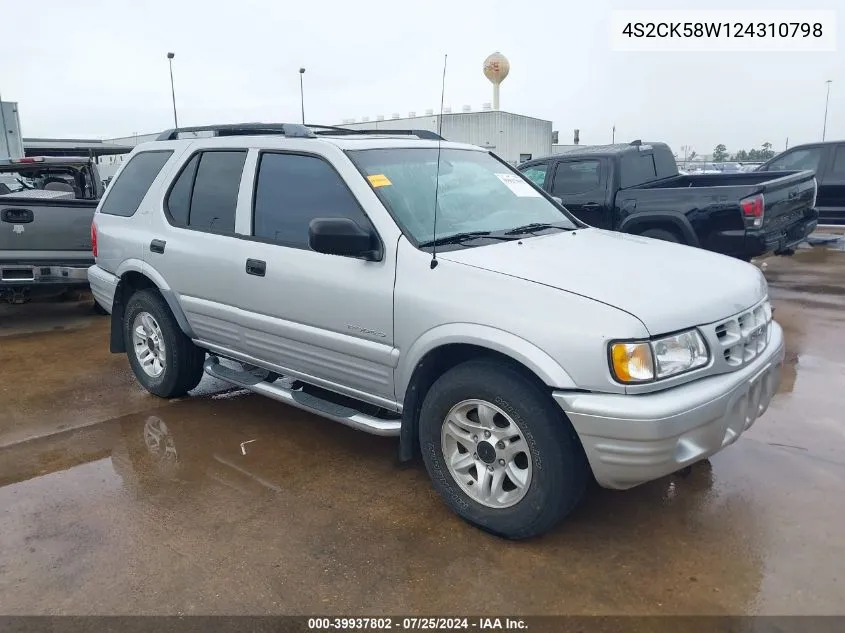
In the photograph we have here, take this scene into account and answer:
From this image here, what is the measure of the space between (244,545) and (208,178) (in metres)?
2.44

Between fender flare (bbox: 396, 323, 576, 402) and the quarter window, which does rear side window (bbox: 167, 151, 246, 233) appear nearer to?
fender flare (bbox: 396, 323, 576, 402)

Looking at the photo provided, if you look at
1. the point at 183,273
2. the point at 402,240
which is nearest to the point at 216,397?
the point at 183,273

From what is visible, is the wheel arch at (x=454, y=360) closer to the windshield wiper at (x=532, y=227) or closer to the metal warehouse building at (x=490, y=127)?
the windshield wiper at (x=532, y=227)

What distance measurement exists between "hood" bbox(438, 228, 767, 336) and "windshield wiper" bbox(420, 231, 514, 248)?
12cm

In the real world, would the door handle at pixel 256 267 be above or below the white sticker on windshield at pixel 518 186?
below

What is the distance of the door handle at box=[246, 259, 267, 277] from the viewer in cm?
389

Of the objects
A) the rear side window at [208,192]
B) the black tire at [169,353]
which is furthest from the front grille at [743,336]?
the black tire at [169,353]

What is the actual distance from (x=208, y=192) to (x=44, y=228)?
11.4ft

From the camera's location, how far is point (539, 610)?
2615 mm

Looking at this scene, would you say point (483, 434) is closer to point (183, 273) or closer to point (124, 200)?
point (183, 273)

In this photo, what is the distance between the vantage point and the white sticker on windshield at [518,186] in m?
4.17

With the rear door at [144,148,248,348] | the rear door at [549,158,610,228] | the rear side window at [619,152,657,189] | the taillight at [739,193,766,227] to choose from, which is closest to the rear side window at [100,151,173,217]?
the rear door at [144,148,248,348]

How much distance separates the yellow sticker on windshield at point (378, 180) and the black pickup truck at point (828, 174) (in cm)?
1030

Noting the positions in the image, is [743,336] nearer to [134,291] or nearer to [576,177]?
[134,291]
